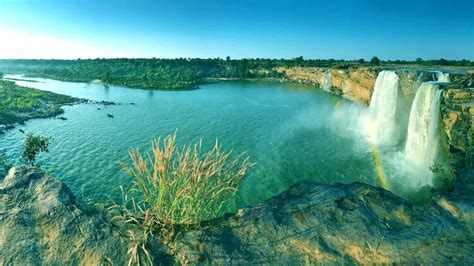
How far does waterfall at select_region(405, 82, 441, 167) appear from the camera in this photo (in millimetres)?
20438

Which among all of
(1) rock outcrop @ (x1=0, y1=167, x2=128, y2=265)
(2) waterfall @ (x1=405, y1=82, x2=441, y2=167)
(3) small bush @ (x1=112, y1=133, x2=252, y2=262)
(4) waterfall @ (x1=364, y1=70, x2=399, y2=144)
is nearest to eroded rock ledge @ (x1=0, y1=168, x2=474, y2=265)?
(1) rock outcrop @ (x1=0, y1=167, x2=128, y2=265)

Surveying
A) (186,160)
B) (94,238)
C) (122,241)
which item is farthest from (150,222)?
(186,160)

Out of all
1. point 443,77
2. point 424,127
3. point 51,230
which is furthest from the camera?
point 443,77

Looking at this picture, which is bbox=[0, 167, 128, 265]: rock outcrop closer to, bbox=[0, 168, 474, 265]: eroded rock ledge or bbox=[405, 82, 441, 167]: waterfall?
bbox=[0, 168, 474, 265]: eroded rock ledge

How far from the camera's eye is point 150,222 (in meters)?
6.56

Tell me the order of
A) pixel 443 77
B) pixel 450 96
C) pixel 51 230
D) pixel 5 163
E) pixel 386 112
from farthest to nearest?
1. pixel 386 112
2. pixel 443 77
3. pixel 5 163
4. pixel 450 96
5. pixel 51 230

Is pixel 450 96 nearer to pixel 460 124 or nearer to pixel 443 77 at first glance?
pixel 460 124

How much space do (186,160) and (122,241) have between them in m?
2.15

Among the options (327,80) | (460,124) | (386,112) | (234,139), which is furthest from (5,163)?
(327,80)

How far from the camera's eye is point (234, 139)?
2972cm

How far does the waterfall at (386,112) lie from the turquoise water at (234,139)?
184cm

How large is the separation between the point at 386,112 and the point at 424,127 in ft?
34.0

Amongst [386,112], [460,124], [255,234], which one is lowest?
[386,112]

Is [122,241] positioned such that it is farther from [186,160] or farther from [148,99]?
[148,99]
